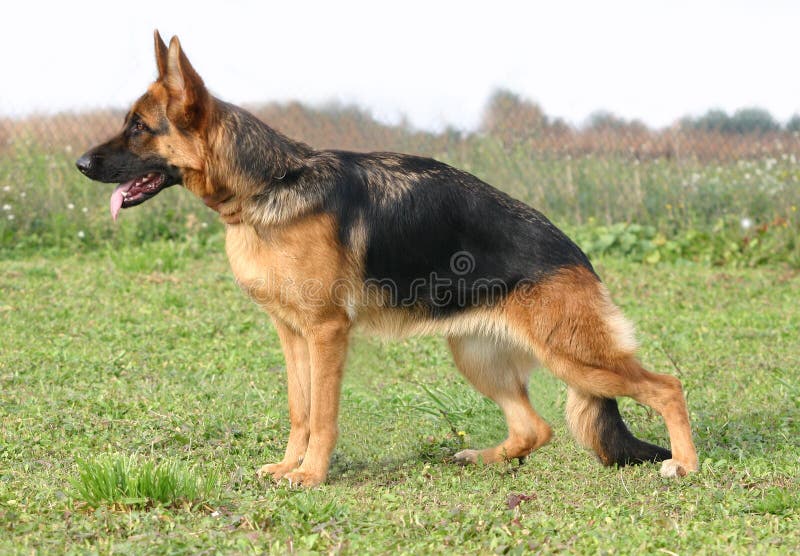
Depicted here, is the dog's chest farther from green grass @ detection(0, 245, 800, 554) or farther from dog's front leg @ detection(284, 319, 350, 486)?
green grass @ detection(0, 245, 800, 554)

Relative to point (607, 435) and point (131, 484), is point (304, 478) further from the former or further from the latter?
point (607, 435)

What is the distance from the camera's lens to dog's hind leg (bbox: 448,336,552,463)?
17.5ft

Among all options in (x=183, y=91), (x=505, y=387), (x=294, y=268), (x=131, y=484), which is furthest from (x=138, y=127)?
(x=505, y=387)

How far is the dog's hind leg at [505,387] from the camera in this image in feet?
17.5

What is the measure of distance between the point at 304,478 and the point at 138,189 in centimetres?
173

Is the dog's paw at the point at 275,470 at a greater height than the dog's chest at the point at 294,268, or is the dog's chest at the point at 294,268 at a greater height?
the dog's chest at the point at 294,268

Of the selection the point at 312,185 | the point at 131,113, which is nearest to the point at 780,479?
the point at 312,185

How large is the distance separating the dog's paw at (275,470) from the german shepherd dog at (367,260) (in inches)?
0.5

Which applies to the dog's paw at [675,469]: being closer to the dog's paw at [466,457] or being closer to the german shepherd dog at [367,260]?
the german shepherd dog at [367,260]

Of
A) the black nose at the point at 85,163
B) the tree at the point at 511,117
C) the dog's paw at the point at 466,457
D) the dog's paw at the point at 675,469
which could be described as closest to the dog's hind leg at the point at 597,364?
the dog's paw at the point at 675,469

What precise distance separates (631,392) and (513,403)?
791 mm

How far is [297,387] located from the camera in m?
5.03

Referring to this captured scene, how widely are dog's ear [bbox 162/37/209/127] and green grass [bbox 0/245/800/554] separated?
1494 millimetres

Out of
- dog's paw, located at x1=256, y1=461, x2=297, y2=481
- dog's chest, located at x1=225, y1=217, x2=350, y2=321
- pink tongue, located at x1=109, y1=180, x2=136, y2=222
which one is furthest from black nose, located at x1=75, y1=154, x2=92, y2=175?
dog's paw, located at x1=256, y1=461, x2=297, y2=481
